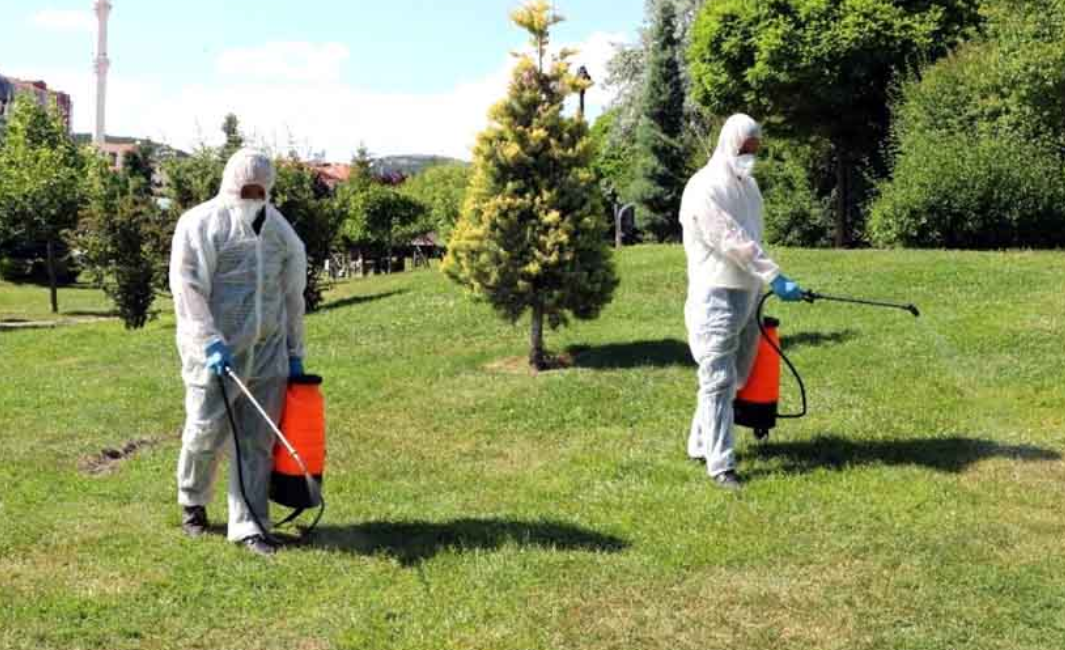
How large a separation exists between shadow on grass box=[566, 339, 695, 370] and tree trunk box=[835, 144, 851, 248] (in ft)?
56.8

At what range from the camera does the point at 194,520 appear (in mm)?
6176

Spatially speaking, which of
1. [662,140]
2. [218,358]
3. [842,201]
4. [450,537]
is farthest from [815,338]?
[662,140]

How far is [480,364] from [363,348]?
106 inches

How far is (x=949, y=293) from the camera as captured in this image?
44.6 feet

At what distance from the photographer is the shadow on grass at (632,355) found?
11.3 m

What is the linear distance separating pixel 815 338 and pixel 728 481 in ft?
16.8

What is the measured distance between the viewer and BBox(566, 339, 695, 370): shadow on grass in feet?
36.9

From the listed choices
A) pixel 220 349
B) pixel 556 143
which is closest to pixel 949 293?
pixel 556 143

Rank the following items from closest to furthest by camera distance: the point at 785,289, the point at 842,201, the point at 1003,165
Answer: the point at 785,289, the point at 1003,165, the point at 842,201

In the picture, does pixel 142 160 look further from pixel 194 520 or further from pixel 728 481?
pixel 728 481

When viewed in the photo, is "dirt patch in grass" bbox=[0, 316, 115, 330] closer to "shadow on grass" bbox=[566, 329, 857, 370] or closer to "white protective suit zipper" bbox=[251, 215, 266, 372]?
"shadow on grass" bbox=[566, 329, 857, 370]

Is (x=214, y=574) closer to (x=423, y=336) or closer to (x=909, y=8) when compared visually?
(x=423, y=336)

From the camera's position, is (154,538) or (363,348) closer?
(154,538)

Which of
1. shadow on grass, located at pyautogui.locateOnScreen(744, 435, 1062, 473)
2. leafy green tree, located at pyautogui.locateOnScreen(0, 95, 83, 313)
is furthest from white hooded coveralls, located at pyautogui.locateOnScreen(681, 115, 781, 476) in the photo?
leafy green tree, located at pyautogui.locateOnScreen(0, 95, 83, 313)
